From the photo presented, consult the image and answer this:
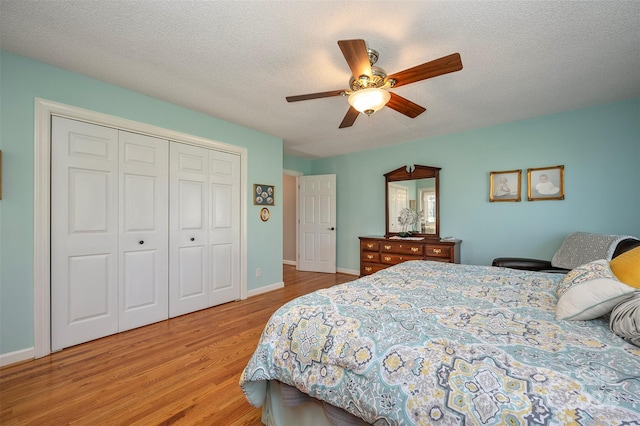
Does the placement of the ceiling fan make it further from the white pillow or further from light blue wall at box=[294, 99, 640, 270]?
light blue wall at box=[294, 99, 640, 270]

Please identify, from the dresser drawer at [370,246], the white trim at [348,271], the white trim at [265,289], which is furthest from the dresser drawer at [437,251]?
the white trim at [265,289]

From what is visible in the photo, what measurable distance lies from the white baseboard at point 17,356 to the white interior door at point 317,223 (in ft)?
12.9

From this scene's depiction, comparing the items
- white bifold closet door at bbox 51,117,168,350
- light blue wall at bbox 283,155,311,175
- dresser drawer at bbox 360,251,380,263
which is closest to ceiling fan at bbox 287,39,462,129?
white bifold closet door at bbox 51,117,168,350

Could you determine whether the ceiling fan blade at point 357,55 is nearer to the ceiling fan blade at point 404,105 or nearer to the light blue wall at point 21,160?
the ceiling fan blade at point 404,105

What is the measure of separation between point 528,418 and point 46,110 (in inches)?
137

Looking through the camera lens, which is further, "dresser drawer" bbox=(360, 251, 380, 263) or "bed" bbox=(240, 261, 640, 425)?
"dresser drawer" bbox=(360, 251, 380, 263)

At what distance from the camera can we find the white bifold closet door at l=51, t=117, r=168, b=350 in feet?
7.48

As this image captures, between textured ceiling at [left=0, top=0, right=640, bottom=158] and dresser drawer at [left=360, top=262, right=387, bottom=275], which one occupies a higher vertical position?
textured ceiling at [left=0, top=0, right=640, bottom=158]

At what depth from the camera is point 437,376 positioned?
0.84 meters

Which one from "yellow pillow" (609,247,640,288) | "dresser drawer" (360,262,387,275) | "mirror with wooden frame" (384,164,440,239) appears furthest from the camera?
"dresser drawer" (360,262,387,275)

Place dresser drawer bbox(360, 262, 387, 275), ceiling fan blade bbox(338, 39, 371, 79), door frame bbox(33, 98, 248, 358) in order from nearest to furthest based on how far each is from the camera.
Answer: ceiling fan blade bbox(338, 39, 371, 79) → door frame bbox(33, 98, 248, 358) → dresser drawer bbox(360, 262, 387, 275)

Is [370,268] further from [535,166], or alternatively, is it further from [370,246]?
[535,166]

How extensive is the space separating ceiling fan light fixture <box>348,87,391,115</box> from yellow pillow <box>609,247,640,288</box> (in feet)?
5.42

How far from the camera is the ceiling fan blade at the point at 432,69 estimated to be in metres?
1.54
